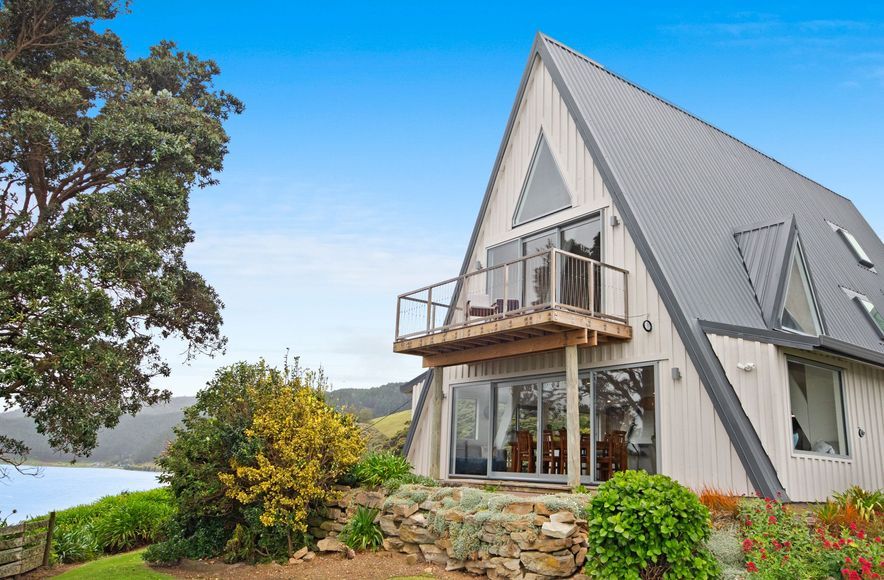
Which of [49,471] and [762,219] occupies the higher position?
[762,219]

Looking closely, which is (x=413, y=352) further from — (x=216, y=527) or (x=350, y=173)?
(x=350, y=173)

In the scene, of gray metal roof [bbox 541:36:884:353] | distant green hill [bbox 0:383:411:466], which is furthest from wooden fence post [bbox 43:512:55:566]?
gray metal roof [bbox 541:36:884:353]

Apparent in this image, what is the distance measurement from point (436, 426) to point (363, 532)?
166 inches

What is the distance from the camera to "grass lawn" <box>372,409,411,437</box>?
28294mm

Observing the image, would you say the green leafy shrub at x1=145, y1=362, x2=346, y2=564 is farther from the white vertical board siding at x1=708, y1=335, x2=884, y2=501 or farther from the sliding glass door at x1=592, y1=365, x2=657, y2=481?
the white vertical board siding at x1=708, y1=335, x2=884, y2=501

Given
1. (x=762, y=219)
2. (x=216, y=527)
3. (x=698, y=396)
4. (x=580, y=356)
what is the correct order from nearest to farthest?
1. (x=698, y=396)
2. (x=216, y=527)
3. (x=580, y=356)
4. (x=762, y=219)

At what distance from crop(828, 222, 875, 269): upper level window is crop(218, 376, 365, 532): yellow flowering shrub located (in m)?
15.0

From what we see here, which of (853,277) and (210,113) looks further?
(210,113)

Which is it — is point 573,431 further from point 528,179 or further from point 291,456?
point 528,179

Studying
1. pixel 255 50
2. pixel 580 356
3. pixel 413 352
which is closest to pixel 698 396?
pixel 580 356

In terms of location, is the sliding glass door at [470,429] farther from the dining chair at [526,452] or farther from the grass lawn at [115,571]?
the grass lawn at [115,571]

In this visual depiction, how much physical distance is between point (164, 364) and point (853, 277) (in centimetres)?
1778

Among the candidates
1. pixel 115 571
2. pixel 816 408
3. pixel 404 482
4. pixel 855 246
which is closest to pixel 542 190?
pixel 816 408

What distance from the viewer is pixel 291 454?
10805 millimetres
